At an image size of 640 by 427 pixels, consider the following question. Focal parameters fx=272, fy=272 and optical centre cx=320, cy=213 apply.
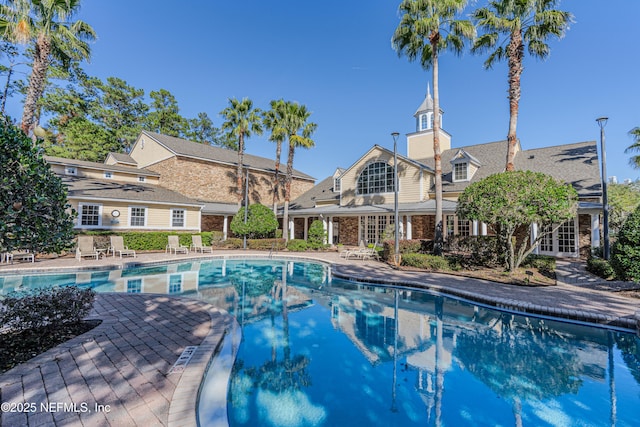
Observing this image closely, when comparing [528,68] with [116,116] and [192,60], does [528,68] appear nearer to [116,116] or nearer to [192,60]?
[192,60]

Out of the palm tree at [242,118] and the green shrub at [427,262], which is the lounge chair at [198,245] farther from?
the green shrub at [427,262]

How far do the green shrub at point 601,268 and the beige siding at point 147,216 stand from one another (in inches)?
946

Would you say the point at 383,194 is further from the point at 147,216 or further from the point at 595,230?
the point at 147,216

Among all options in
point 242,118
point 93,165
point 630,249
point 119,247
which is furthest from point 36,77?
point 630,249

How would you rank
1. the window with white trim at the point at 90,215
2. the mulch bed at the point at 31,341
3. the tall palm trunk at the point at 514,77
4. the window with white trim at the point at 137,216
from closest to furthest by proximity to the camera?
the mulch bed at the point at 31,341, the tall palm trunk at the point at 514,77, the window with white trim at the point at 90,215, the window with white trim at the point at 137,216

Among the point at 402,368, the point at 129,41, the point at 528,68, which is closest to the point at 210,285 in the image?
the point at 402,368

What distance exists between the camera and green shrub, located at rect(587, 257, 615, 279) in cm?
1023

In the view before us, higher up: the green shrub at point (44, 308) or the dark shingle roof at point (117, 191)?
the dark shingle roof at point (117, 191)

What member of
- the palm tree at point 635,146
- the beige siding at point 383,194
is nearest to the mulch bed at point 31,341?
the beige siding at point 383,194

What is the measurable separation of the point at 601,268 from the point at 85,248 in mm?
24193

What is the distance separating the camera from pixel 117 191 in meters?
19.5

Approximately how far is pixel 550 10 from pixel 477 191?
9.55m

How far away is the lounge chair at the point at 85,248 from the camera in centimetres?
1448

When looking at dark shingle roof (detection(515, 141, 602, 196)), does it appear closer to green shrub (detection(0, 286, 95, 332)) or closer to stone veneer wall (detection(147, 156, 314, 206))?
green shrub (detection(0, 286, 95, 332))
